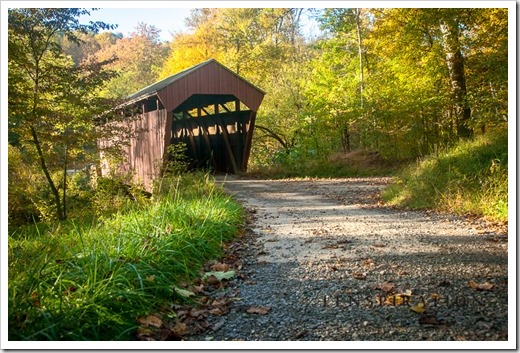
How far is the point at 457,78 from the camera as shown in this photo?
8.07m

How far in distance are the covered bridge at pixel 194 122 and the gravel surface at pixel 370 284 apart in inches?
258

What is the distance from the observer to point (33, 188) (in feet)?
25.0

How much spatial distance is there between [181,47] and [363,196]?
48.0ft

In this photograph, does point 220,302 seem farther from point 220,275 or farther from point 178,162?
point 178,162

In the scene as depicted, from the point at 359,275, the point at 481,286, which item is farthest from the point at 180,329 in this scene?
the point at 481,286

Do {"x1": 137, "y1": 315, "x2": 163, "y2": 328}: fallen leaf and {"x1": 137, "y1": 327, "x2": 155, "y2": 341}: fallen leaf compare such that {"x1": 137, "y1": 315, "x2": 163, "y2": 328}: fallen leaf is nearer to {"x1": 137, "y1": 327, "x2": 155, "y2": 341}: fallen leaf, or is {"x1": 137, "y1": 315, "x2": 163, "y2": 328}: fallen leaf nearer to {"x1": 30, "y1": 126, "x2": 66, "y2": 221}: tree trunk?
{"x1": 137, "y1": 327, "x2": 155, "y2": 341}: fallen leaf

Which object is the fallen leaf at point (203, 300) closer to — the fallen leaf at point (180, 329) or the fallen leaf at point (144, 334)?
the fallen leaf at point (180, 329)

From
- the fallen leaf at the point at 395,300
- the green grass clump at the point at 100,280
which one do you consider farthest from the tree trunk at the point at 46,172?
the fallen leaf at the point at 395,300

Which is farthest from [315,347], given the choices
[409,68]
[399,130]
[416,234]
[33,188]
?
[399,130]

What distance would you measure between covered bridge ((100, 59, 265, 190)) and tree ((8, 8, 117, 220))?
1.68 metres

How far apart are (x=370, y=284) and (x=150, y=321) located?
1548 mm

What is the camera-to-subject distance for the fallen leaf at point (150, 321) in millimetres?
2332

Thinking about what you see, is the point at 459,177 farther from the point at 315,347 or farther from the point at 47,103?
the point at 47,103

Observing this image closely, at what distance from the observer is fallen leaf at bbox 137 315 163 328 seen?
2.33m
